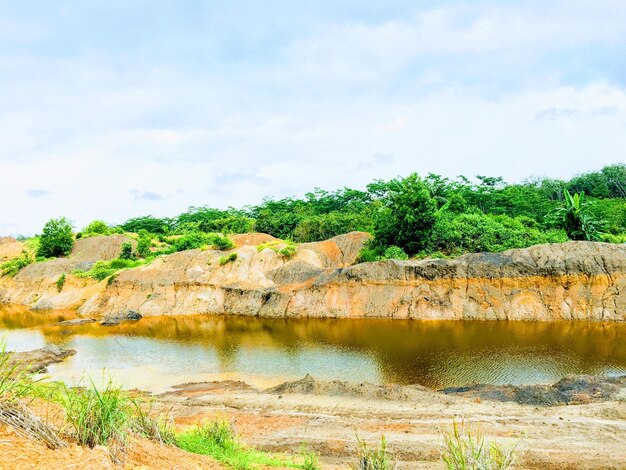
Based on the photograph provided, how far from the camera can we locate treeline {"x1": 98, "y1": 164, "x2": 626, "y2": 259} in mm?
36250

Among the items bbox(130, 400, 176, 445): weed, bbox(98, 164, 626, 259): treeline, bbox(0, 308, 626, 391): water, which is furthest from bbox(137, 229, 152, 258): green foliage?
bbox(130, 400, 176, 445): weed

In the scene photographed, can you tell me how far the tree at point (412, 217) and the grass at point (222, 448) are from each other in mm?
28654

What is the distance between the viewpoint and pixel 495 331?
25.1m

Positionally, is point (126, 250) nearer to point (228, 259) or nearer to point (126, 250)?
point (126, 250)

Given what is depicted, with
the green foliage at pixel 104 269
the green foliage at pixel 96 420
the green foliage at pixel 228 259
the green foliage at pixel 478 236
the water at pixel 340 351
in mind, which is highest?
the green foliage at pixel 478 236

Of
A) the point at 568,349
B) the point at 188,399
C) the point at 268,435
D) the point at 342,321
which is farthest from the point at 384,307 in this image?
the point at 268,435

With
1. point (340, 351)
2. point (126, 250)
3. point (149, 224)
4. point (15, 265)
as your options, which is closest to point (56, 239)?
point (15, 265)

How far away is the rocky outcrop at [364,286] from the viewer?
2802cm

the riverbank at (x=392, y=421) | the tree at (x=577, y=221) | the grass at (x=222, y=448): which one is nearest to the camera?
the riverbank at (x=392, y=421)

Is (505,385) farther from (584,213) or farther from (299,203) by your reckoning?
(299,203)

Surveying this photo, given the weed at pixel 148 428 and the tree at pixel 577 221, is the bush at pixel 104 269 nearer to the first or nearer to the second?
the tree at pixel 577 221

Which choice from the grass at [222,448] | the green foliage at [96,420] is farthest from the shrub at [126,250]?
the green foliage at [96,420]

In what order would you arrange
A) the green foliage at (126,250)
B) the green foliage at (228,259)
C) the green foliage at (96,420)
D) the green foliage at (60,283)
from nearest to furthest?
the green foliage at (96,420), the green foliage at (228,259), the green foliage at (60,283), the green foliage at (126,250)

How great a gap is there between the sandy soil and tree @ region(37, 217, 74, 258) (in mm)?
45970
